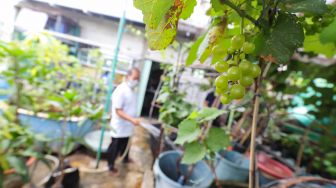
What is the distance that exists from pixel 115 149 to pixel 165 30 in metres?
2.47

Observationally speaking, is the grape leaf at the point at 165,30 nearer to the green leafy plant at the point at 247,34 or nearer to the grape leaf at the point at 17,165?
the green leafy plant at the point at 247,34

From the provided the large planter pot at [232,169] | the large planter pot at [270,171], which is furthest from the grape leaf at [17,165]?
the large planter pot at [270,171]

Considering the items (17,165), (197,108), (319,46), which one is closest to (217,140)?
(319,46)

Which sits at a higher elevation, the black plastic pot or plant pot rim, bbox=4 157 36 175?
plant pot rim, bbox=4 157 36 175

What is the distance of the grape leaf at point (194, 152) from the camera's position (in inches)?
35.2

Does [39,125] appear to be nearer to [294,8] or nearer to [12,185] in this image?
[12,185]

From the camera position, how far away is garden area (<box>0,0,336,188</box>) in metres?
0.34

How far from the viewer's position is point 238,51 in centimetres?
35

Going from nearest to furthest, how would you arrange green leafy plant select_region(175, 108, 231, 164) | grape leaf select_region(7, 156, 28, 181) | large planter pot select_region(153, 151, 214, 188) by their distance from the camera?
green leafy plant select_region(175, 108, 231, 164)
large planter pot select_region(153, 151, 214, 188)
grape leaf select_region(7, 156, 28, 181)

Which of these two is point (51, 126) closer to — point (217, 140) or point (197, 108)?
point (197, 108)

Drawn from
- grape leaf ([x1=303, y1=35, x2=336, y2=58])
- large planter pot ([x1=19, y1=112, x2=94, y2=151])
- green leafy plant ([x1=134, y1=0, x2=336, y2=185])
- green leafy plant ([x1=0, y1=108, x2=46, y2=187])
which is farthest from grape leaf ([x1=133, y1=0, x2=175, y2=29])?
large planter pot ([x1=19, y1=112, x2=94, y2=151])

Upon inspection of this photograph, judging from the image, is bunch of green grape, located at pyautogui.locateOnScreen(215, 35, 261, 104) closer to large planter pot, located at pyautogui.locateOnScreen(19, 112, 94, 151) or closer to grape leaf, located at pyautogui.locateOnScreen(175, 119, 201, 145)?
grape leaf, located at pyautogui.locateOnScreen(175, 119, 201, 145)

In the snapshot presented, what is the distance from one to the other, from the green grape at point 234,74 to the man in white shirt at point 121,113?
7.06ft

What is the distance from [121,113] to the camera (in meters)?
2.43
